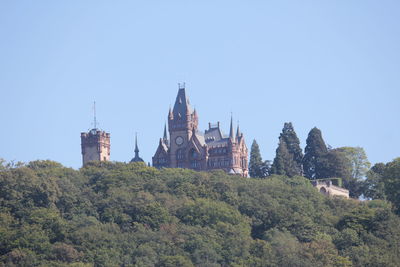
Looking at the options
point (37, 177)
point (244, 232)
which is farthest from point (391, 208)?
point (37, 177)

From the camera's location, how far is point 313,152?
125875 millimetres

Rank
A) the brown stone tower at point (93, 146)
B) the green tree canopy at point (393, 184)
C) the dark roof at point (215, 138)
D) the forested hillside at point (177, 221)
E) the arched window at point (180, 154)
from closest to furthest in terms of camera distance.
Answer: the forested hillside at point (177, 221), the green tree canopy at point (393, 184), the arched window at point (180, 154), the dark roof at point (215, 138), the brown stone tower at point (93, 146)

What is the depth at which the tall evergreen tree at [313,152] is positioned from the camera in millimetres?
125562

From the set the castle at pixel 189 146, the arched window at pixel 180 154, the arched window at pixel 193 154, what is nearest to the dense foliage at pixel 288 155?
the castle at pixel 189 146

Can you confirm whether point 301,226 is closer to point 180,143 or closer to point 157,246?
point 157,246

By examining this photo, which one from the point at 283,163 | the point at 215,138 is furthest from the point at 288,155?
the point at 215,138

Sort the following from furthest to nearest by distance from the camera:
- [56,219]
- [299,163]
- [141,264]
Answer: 1. [299,163]
2. [56,219]
3. [141,264]

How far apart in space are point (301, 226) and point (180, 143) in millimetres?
31246

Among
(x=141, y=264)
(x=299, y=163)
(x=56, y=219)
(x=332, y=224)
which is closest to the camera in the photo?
(x=141, y=264)

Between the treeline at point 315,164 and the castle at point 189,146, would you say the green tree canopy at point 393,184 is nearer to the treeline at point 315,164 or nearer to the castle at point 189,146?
the treeline at point 315,164

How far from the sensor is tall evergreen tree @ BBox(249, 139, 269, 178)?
416 ft

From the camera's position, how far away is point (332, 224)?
103375 mm

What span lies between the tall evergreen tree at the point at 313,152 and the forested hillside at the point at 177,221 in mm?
10369

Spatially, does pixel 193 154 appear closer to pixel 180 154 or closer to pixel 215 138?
pixel 180 154
